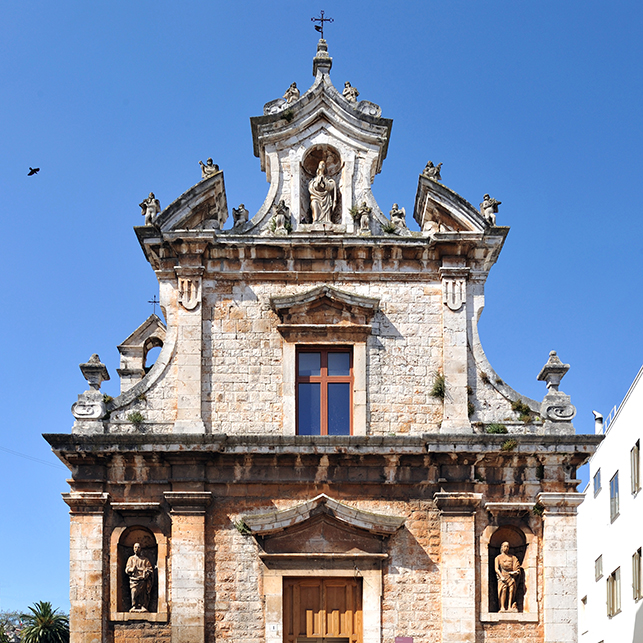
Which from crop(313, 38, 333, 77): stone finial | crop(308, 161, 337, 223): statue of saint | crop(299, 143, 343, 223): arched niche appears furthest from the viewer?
crop(313, 38, 333, 77): stone finial

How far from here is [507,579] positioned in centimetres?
2003

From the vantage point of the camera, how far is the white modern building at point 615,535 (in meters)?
31.8

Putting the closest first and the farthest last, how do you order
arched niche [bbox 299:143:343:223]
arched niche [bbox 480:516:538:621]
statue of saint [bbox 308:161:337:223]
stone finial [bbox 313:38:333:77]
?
1. arched niche [bbox 480:516:538:621]
2. statue of saint [bbox 308:161:337:223]
3. arched niche [bbox 299:143:343:223]
4. stone finial [bbox 313:38:333:77]

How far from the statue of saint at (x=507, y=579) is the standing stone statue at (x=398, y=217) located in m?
6.39

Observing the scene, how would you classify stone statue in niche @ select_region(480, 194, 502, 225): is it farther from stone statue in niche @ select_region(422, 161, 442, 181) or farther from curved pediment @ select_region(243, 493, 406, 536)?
curved pediment @ select_region(243, 493, 406, 536)

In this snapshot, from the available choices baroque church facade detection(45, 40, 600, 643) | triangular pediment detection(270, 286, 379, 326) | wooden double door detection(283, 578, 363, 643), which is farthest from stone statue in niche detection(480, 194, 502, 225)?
wooden double door detection(283, 578, 363, 643)

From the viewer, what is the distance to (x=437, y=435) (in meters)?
20.2

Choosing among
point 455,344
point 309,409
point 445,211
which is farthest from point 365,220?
point 309,409

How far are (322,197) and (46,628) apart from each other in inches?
837

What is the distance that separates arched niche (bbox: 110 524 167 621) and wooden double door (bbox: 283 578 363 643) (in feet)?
7.29

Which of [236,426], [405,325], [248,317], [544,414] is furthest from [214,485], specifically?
[544,414]

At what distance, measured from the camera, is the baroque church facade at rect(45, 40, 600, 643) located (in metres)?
19.8

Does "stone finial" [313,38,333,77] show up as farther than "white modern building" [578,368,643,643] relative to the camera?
No

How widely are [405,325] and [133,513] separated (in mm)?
6162
